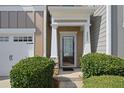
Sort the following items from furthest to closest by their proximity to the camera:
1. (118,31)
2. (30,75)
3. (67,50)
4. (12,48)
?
(67,50)
(12,48)
(118,31)
(30,75)

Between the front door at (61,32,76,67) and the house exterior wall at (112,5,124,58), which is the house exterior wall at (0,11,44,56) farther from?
the house exterior wall at (112,5,124,58)

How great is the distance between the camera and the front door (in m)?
19.5

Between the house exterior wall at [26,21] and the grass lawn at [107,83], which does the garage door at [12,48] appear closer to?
the house exterior wall at [26,21]

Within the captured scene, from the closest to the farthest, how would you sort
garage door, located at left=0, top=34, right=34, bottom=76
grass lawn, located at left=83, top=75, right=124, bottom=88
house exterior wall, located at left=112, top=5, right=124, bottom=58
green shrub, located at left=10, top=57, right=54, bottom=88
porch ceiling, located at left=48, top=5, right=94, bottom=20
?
1. grass lawn, located at left=83, top=75, right=124, bottom=88
2. green shrub, located at left=10, top=57, right=54, bottom=88
3. house exterior wall, located at left=112, top=5, right=124, bottom=58
4. porch ceiling, located at left=48, top=5, right=94, bottom=20
5. garage door, located at left=0, top=34, right=34, bottom=76

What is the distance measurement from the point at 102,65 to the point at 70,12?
6277 mm

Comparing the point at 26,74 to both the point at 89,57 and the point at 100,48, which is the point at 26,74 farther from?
the point at 100,48

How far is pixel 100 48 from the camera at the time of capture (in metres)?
14.5

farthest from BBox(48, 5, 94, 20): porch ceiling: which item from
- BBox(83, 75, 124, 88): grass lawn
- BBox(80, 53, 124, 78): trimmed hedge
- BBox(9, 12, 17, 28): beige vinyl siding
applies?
BBox(83, 75, 124, 88): grass lawn

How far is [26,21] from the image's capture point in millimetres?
17234

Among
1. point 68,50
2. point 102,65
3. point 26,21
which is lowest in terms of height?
point 102,65

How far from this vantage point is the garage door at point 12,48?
57.8ft

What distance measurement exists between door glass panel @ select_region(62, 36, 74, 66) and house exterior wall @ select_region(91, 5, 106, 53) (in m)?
2.66

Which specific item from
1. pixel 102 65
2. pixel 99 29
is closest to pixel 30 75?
pixel 102 65

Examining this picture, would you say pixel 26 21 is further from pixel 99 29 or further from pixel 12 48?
pixel 99 29
